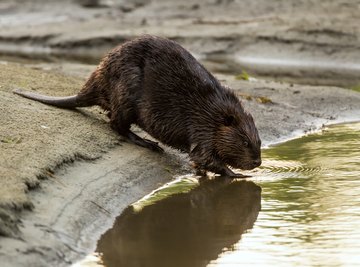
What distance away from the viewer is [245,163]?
6.91 m

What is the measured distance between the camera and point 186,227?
5.78m

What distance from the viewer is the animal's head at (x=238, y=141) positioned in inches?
271

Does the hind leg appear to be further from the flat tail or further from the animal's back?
the flat tail

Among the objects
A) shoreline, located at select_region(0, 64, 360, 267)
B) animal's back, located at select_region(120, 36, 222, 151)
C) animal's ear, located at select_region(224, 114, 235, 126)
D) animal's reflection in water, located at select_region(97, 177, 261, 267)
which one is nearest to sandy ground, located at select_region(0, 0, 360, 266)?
shoreline, located at select_region(0, 64, 360, 267)

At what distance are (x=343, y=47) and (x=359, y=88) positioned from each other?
211cm

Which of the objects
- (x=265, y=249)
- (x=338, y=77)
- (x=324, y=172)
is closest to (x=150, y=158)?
(x=324, y=172)

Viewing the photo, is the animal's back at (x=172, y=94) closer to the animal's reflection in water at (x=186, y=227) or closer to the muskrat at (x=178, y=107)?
the muskrat at (x=178, y=107)

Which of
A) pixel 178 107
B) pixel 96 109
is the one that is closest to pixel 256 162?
pixel 178 107

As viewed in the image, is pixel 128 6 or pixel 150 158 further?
pixel 128 6

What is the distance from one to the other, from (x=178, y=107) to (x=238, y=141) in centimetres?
57

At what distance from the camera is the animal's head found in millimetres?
6895

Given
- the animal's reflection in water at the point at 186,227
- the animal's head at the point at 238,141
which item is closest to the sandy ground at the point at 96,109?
the animal's reflection in water at the point at 186,227

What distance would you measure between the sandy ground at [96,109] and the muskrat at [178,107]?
0.76 feet

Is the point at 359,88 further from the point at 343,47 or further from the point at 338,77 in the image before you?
the point at 343,47
